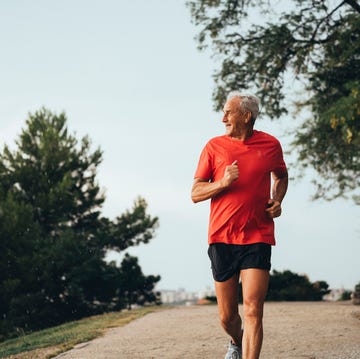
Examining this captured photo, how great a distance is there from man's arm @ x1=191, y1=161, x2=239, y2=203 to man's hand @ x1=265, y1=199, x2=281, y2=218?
40cm

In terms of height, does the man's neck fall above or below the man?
above

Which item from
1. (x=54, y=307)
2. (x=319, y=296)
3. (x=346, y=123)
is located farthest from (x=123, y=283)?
(x=346, y=123)

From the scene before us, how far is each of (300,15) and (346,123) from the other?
6275 mm

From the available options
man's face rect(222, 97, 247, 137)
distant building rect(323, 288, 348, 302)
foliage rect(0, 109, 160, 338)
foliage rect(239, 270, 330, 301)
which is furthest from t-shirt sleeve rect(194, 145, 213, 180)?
foliage rect(0, 109, 160, 338)

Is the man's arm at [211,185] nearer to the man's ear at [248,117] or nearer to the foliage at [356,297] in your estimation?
the man's ear at [248,117]

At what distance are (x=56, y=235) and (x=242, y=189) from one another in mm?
25759

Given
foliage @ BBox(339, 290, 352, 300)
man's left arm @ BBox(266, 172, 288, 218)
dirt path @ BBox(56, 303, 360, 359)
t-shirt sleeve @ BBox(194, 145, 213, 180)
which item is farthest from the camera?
foliage @ BBox(339, 290, 352, 300)

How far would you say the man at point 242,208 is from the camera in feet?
15.4

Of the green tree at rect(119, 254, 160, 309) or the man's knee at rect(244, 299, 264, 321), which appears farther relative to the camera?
the green tree at rect(119, 254, 160, 309)

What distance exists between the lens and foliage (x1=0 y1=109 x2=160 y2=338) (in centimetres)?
2720

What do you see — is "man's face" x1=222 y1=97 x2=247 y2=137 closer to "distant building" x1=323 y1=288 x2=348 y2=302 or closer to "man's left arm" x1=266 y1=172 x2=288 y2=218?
"man's left arm" x1=266 y1=172 x2=288 y2=218

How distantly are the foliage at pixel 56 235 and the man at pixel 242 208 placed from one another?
73.0 feet

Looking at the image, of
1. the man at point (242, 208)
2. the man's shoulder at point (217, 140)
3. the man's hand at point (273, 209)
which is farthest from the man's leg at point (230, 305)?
the man's shoulder at point (217, 140)

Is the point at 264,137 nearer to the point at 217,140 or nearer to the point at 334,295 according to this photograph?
the point at 217,140
